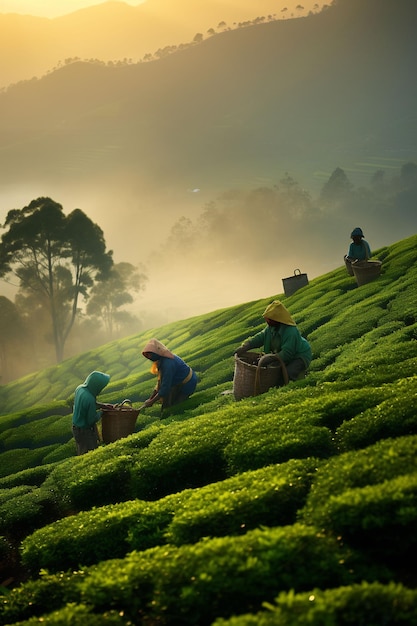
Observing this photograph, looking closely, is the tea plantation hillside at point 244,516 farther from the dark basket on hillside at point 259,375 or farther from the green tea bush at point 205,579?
the dark basket on hillside at point 259,375

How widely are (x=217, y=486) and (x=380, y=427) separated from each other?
275 centimetres

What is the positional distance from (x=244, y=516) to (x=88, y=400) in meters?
8.67

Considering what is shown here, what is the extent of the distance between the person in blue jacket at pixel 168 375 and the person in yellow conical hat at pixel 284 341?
237cm

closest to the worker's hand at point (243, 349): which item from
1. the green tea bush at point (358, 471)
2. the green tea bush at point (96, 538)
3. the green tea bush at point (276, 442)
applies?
the green tea bush at point (276, 442)

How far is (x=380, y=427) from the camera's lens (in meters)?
9.91

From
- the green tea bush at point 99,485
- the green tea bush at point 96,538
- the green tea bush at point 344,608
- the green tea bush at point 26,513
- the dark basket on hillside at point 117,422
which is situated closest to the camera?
the green tea bush at point 344,608

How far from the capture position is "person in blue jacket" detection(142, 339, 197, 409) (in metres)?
17.0

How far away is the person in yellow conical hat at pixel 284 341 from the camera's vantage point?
49.3ft

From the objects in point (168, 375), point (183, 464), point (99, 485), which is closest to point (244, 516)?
point (183, 464)

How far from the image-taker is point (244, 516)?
318 inches

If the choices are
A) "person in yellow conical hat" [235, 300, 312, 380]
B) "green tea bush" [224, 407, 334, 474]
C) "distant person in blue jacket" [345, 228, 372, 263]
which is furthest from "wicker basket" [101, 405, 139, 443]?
"distant person in blue jacket" [345, 228, 372, 263]

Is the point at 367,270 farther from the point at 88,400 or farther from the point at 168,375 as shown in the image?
the point at 88,400

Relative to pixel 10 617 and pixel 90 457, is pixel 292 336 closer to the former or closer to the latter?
pixel 90 457

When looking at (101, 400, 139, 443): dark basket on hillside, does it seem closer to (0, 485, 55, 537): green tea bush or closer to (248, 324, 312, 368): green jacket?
(0, 485, 55, 537): green tea bush
